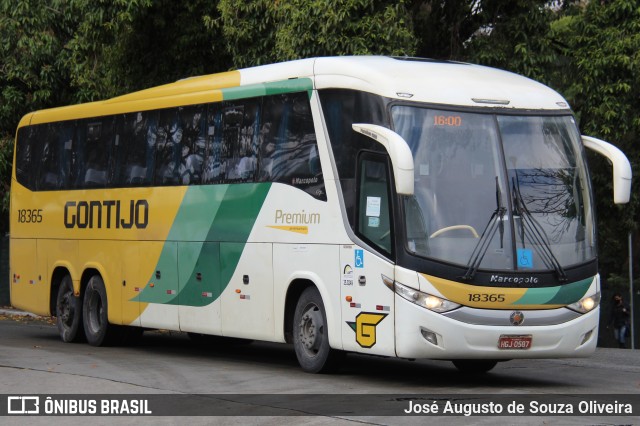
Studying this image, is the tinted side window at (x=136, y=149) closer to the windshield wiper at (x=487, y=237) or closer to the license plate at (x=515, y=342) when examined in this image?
the windshield wiper at (x=487, y=237)

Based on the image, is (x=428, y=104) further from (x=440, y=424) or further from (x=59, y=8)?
(x=59, y=8)

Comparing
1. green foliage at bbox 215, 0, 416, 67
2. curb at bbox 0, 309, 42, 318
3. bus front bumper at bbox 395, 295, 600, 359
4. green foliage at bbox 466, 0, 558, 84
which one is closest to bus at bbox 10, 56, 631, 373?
bus front bumper at bbox 395, 295, 600, 359

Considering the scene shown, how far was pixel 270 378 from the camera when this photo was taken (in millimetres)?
15078

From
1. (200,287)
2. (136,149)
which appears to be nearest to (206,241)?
(200,287)

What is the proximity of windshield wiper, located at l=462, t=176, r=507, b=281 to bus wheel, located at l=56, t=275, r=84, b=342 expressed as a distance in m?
8.99

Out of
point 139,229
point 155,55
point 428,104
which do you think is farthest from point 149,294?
point 155,55

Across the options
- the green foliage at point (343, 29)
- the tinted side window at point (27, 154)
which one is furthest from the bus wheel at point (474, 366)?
the tinted side window at point (27, 154)

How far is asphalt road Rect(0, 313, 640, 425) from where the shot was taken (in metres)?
11.6

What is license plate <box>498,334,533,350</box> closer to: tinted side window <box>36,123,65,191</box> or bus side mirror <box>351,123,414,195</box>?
bus side mirror <box>351,123,414,195</box>

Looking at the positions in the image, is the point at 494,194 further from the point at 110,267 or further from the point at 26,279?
the point at 26,279

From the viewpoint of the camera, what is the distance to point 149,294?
19141 mm

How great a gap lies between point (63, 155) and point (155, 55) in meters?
4.84

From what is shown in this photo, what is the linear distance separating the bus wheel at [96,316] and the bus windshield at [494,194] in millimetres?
7703

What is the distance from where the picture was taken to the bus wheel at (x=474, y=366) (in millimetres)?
16203
